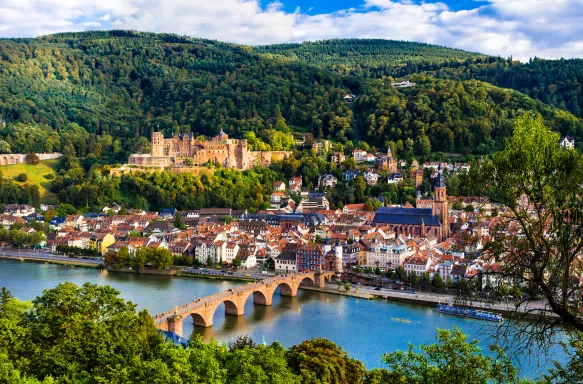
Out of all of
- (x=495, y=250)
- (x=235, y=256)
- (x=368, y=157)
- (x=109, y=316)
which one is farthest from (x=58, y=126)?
(x=495, y=250)

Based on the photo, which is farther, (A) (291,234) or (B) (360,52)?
(B) (360,52)

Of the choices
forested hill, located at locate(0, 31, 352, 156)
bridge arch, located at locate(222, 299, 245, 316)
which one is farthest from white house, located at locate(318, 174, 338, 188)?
bridge arch, located at locate(222, 299, 245, 316)

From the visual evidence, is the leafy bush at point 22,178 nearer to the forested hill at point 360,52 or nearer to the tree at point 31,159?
the tree at point 31,159

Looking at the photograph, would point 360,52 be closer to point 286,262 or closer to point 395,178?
point 395,178

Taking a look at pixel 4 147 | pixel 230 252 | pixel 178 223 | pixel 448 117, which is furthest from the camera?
pixel 448 117

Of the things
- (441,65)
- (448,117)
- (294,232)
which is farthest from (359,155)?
(441,65)

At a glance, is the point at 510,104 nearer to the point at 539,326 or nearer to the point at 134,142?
the point at 134,142
